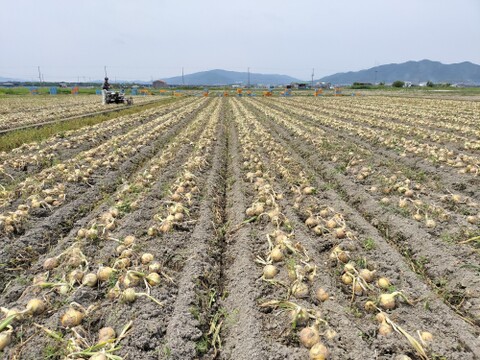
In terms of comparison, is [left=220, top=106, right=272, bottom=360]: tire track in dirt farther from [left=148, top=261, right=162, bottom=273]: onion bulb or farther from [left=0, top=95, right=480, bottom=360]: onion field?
[left=148, top=261, right=162, bottom=273]: onion bulb

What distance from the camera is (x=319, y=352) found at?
233 centimetres

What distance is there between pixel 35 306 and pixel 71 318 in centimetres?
44

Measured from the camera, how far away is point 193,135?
12.0 m

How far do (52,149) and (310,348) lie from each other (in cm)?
915

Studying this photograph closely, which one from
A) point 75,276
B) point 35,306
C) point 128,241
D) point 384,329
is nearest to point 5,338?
point 35,306

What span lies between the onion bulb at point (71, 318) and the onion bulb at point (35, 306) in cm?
33

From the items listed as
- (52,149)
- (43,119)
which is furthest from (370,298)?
(43,119)

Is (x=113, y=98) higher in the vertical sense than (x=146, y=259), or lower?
higher

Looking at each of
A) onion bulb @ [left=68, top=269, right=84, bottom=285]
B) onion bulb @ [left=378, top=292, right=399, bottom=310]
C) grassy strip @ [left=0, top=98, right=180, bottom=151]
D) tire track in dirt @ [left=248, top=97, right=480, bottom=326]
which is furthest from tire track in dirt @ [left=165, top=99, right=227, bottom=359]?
grassy strip @ [left=0, top=98, right=180, bottom=151]

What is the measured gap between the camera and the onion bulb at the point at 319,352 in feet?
7.59

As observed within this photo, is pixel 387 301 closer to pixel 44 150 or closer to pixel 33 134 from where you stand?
pixel 44 150

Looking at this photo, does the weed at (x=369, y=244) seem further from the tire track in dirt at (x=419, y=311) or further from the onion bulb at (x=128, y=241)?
the onion bulb at (x=128, y=241)

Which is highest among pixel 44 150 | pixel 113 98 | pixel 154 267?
pixel 113 98

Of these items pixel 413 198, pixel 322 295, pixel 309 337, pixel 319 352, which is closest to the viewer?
pixel 319 352
